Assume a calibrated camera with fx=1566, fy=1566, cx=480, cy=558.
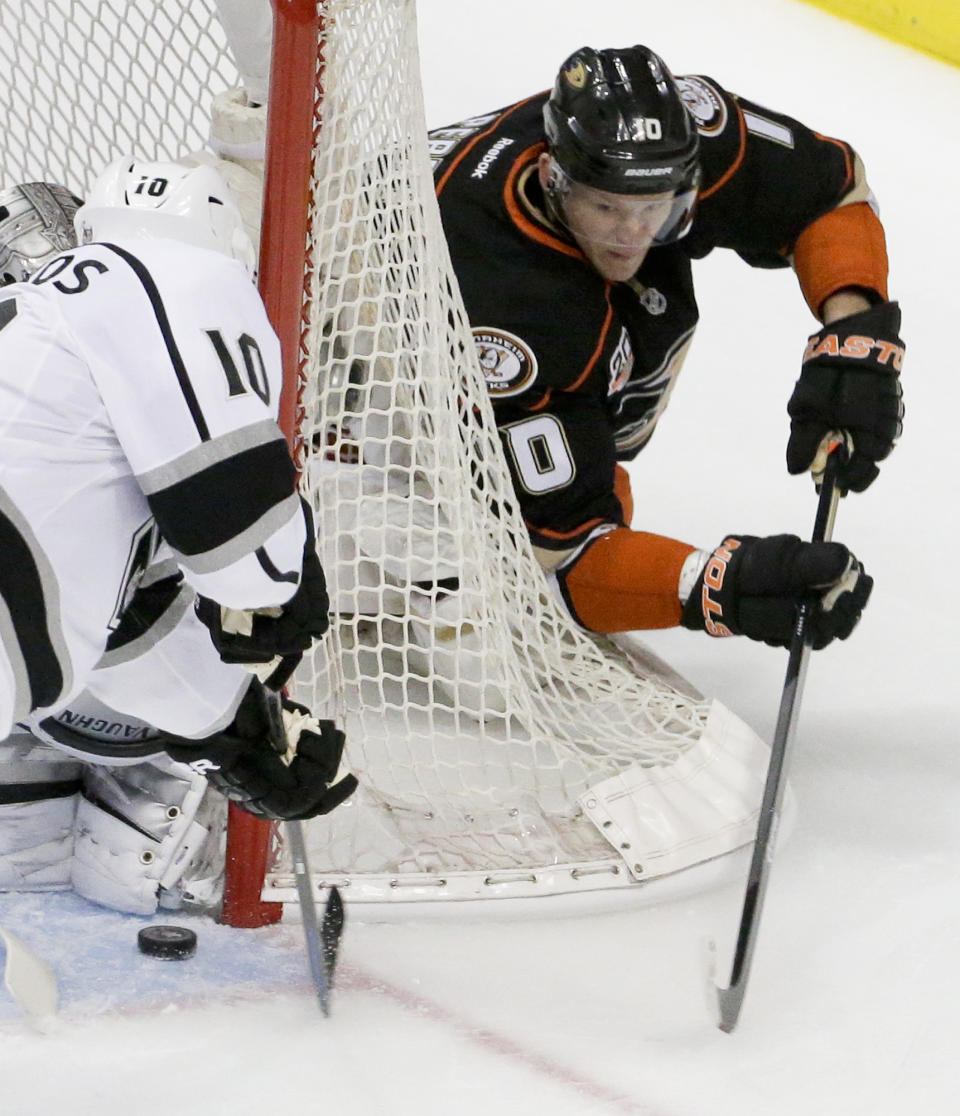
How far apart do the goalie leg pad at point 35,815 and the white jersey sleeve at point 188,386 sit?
64 cm

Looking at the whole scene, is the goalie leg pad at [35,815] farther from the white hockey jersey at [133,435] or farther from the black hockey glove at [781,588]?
the black hockey glove at [781,588]

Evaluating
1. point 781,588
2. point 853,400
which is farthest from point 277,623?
point 853,400

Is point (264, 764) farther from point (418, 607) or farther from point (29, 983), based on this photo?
point (418, 607)

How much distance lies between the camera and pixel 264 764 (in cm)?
179

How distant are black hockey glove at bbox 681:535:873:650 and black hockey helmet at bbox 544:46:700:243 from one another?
1.71 ft

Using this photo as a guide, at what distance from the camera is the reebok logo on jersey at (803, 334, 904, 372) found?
7.62 ft

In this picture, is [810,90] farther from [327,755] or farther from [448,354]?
[327,755]

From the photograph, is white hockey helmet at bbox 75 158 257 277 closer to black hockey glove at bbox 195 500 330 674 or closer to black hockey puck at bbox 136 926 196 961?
black hockey glove at bbox 195 500 330 674

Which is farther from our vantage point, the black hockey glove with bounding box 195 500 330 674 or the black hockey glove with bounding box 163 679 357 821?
the black hockey glove with bounding box 163 679 357 821

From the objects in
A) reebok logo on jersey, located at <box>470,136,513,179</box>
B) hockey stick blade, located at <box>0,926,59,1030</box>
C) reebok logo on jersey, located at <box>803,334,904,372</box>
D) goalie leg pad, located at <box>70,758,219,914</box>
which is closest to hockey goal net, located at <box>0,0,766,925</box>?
goalie leg pad, located at <box>70,758,219,914</box>

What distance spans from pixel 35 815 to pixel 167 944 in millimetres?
261

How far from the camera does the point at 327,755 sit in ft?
5.98

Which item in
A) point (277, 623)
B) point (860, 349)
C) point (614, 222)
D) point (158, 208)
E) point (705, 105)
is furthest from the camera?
point (705, 105)

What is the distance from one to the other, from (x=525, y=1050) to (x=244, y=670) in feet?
1.75
